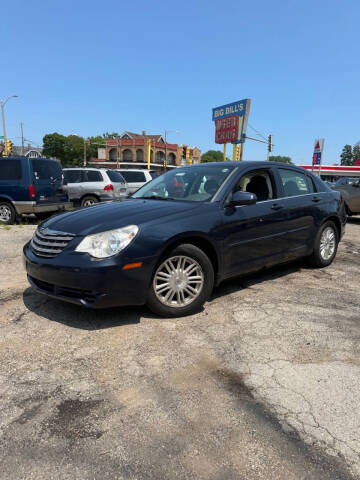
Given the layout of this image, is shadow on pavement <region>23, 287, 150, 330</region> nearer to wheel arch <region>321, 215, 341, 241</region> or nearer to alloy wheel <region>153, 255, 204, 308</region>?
alloy wheel <region>153, 255, 204, 308</region>

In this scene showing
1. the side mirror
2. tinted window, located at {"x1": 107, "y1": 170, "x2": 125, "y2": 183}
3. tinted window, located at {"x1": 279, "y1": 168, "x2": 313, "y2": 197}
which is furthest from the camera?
tinted window, located at {"x1": 107, "y1": 170, "x2": 125, "y2": 183}

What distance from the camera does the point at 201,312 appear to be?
3826 mm

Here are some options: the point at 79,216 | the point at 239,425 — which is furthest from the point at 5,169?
the point at 239,425

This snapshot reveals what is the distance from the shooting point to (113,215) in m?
3.61

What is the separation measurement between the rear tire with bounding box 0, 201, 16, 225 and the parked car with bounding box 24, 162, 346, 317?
6136mm

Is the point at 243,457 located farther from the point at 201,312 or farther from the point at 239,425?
the point at 201,312

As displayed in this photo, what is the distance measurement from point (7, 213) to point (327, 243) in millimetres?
7952

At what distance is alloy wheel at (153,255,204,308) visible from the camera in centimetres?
349

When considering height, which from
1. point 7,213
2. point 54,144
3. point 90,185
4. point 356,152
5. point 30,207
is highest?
point 356,152

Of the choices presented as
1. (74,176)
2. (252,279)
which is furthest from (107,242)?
(74,176)

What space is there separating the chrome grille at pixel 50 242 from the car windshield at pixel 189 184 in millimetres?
1362

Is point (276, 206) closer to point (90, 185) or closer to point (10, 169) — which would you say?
point (10, 169)

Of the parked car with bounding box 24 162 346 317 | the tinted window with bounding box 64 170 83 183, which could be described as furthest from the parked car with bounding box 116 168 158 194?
the parked car with bounding box 24 162 346 317

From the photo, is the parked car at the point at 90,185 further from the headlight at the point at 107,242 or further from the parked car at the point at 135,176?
the headlight at the point at 107,242
